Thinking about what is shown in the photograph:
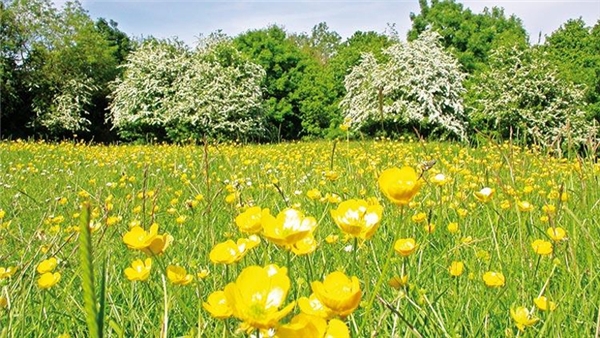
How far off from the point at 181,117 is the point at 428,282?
11632mm

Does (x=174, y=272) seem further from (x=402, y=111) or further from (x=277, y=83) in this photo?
(x=277, y=83)

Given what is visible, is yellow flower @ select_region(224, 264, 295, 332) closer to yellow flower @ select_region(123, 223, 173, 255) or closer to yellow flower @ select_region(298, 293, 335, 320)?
yellow flower @ select_region(298, 293, 335, 320)

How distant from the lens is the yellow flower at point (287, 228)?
53 centimetres

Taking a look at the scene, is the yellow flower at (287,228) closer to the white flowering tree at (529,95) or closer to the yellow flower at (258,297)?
the yellow flower at (258,297)

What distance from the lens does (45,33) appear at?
17.1 metres

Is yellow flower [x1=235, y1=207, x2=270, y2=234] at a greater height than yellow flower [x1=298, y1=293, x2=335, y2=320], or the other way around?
yellow flower [x1=235, y1=207, x2=270, y2=234]

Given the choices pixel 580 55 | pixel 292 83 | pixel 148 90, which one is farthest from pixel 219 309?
pixel 292 83

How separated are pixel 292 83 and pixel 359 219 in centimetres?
1720

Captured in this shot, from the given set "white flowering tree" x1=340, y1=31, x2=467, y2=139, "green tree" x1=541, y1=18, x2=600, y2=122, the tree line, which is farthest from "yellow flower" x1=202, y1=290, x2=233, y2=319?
"green tree" x1=541, y1=18, x2=600, y2=122

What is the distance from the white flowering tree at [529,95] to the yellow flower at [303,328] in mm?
10020

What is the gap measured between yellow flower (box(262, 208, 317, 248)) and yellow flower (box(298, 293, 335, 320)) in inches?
2.6

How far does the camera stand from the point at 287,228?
57cm

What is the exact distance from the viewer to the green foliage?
53.9 ft

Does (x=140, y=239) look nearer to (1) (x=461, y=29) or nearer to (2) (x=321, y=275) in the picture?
(2) (x=321, y=275)
